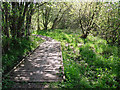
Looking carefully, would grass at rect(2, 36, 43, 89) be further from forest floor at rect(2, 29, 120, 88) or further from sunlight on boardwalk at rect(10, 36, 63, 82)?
sunlight on boardwalk at rect(10, 36, 63, 82)

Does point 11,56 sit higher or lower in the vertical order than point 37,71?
higher

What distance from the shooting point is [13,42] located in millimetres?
9078

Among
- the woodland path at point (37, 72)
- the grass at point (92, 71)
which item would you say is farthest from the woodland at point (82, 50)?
the woodland path at point (37, 72)

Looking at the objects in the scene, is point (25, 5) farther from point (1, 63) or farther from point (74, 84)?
point (74, 84)

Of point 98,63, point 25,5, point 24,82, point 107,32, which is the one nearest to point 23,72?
point 24,82

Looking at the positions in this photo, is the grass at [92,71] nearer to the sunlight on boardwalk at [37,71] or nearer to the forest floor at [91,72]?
the forest floor at [91,72]

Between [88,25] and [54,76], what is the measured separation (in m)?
9.77

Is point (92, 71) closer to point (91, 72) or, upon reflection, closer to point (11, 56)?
point (91, 72)

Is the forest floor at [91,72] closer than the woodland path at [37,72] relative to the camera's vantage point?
Yes

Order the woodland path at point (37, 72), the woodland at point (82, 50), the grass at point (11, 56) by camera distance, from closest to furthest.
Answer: the grass at point (11, 56), the woodland path at point (37, 72), the woodland at point (82, 50)

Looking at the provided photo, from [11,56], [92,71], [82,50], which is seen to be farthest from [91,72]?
[11,56]

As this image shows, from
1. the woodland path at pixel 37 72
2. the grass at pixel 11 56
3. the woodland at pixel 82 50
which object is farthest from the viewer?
the woodland at pixel 82 50

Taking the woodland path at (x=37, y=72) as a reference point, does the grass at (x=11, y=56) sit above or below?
above

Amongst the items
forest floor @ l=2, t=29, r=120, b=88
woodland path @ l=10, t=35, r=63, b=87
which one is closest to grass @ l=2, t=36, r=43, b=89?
forest floor @ l=2, t=29, r=120, b=88
